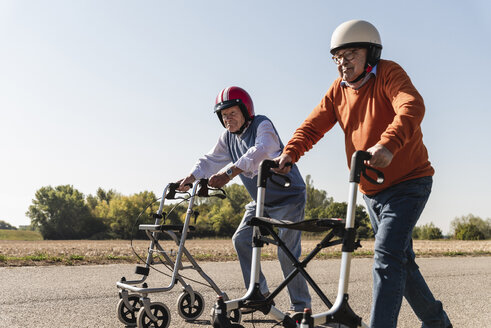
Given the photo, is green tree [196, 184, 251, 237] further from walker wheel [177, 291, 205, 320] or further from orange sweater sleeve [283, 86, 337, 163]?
orange sweater sleeve [283, 86, 337, 163]

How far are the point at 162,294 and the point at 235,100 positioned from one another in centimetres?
265

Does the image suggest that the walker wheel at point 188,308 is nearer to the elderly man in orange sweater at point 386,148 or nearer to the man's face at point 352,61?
the elderly man in orange sweater at point 386,148

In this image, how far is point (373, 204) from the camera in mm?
3529

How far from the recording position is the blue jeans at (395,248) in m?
3.13

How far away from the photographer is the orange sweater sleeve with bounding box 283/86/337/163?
3.77 meters

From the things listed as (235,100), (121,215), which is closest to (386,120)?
(235,100)

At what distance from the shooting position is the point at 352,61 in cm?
347

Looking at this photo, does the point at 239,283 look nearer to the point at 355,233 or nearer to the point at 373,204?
the point at 373,204

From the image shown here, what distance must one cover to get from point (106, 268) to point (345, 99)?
6106 millimetres

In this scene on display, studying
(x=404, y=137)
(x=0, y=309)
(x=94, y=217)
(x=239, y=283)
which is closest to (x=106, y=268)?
(x=239, y=283)

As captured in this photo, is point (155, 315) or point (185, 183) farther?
point (185, 183)

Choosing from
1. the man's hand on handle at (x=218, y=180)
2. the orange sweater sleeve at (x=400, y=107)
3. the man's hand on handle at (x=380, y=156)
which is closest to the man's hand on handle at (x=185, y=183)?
the man's hand on handle at (x=218, y=180)

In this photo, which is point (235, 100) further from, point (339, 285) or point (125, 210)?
point (125, 210)

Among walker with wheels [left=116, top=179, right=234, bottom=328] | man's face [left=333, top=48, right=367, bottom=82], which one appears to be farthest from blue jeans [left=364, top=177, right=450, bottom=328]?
walker with wheels [left=116, top=179, right=234, bottom=328]
